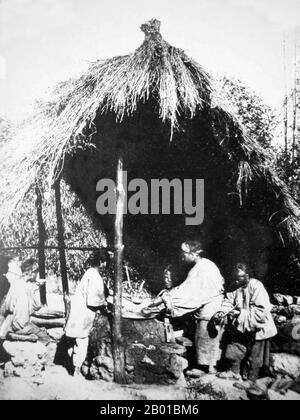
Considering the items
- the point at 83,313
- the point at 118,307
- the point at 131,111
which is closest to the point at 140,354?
the point at 118,307

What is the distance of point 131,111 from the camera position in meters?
4.17

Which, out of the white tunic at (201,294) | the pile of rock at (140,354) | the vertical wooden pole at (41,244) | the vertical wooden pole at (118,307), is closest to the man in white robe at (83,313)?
the pile of rock at (140,354)

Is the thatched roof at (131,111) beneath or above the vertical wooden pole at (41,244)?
above

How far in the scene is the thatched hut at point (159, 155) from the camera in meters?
4.10

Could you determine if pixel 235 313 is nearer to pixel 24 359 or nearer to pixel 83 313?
pixel 83 313

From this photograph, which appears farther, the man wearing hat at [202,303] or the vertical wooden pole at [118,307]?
the man wearing hat at [202,303]

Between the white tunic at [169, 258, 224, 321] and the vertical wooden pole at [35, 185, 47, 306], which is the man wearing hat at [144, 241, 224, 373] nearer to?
the white tunic at [169, 258, 224, 321]

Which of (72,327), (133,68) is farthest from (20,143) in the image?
(72,327)

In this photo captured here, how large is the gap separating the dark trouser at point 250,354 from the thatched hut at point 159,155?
1.53 metres

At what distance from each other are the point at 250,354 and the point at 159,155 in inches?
147

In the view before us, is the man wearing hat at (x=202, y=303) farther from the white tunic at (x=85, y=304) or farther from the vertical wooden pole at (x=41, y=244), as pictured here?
the vertical wooden pole at (x=41, y=244)

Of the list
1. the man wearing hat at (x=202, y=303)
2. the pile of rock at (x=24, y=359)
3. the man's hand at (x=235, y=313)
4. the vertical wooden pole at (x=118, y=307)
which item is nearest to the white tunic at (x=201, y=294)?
the man wearing hat at (x=202, y=303)

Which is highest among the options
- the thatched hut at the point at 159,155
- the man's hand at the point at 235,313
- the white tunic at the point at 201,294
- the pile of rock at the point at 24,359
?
the thatched hut at the point at 159,155

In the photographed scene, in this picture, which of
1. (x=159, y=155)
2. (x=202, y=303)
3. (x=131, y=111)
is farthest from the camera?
(x=159, y=155)
